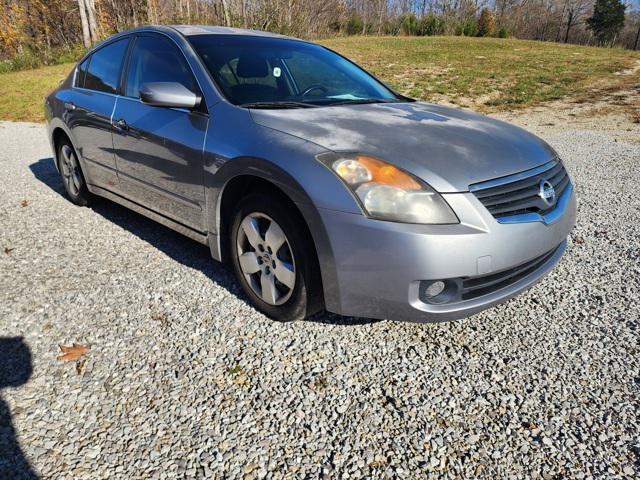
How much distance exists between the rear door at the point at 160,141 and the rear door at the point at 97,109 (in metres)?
0.18

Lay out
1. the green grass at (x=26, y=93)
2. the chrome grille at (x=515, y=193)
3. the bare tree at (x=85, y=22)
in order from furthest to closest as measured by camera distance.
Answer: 1. the bare tree at (x=85, y=22)
2. the green grass at (x=26, y=93)
3. the chrome grille at (x=515, y=193)

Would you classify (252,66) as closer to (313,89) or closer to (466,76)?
(313,89)

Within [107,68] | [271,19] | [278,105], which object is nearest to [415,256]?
Result: [278,105]

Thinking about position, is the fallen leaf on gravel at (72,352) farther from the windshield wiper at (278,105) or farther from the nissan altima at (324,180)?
the windshield wiper at (278,105)

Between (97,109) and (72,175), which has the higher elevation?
(97,109)

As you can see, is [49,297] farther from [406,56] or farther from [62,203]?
[406,56]

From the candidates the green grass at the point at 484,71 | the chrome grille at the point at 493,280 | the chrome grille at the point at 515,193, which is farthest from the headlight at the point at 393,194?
the green grass at the point at 484,71

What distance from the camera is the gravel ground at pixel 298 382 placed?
1731 millimetres

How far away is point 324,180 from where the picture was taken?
2.12 metres

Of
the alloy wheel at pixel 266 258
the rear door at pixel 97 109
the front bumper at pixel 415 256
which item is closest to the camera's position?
the front bumper at pixel 415 256

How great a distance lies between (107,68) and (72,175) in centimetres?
125

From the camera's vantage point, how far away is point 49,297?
9.47 feet

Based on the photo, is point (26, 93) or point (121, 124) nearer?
point (121, 124)

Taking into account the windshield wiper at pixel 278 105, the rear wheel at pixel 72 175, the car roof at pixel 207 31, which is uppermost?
the car roof at pixel 207 31
